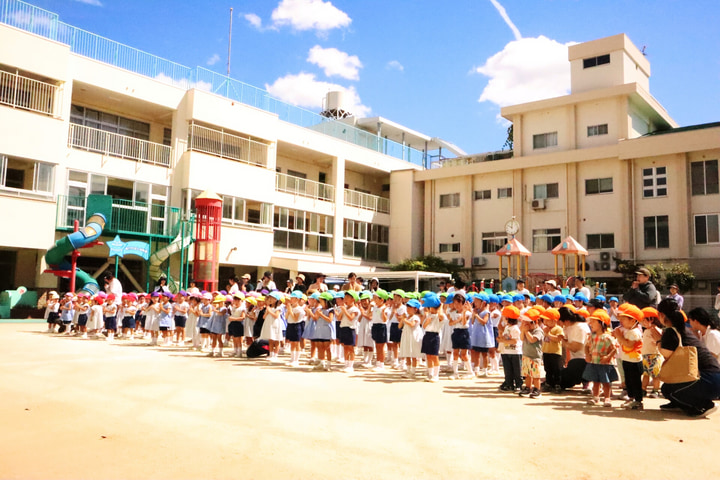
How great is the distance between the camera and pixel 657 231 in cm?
2578

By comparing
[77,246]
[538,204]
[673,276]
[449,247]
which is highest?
[538,204]

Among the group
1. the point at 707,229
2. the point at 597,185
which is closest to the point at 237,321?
the point at 597,185

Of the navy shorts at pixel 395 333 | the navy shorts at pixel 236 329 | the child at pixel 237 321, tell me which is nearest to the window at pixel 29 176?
the child at pixel 237 321

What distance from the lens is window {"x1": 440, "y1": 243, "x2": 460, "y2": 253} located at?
107ft

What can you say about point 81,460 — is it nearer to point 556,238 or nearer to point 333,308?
point 333,308

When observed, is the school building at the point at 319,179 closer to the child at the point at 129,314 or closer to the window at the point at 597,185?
the window at the point at 597,185

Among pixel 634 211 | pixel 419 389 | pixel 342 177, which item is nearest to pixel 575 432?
pixel 419 389

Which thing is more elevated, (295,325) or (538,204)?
(538,204)

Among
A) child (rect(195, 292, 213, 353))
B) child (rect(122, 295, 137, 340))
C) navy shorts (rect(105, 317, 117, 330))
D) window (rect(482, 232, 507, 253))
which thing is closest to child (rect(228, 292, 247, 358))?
child (rect(195, 292, 213, 353))

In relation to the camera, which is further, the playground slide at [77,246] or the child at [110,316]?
the playground slide at [77,246]

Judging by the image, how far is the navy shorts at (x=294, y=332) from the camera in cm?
1149

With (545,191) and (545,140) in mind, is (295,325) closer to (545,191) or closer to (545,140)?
(545,191)

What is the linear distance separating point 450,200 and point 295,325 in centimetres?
2329

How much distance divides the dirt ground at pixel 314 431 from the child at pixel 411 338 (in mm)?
1108
